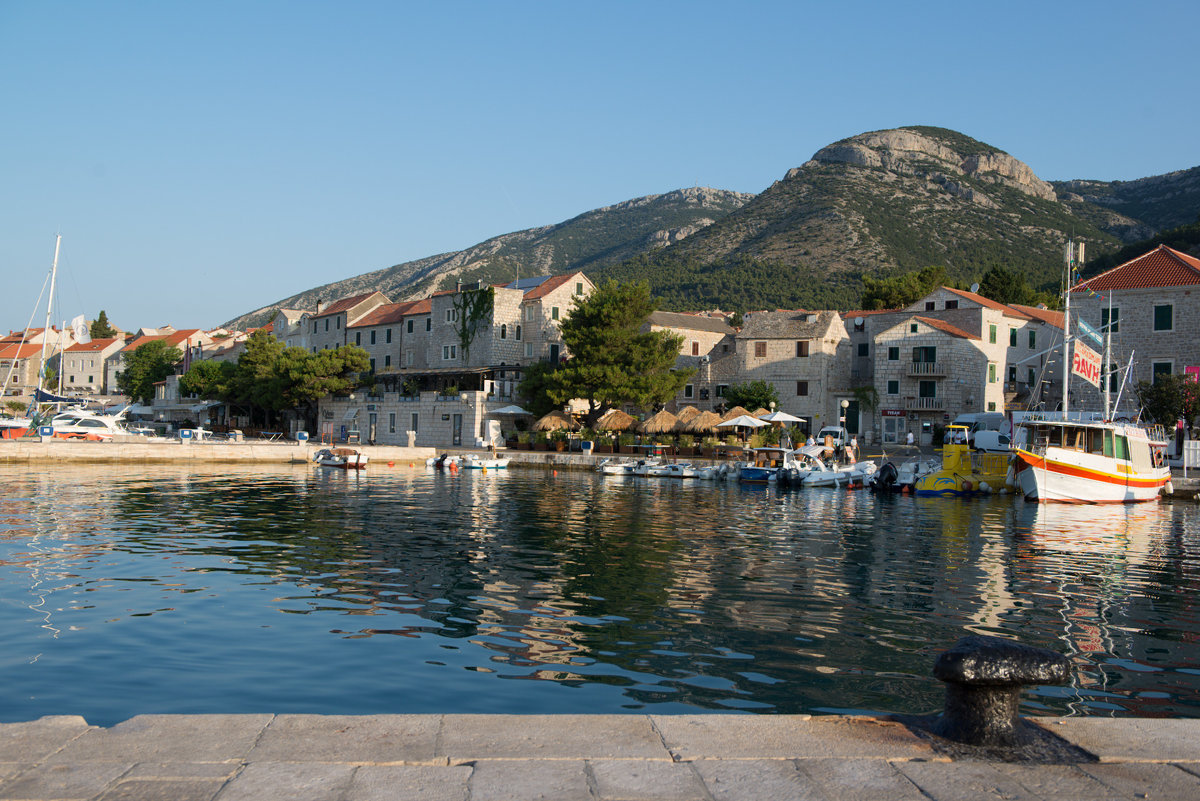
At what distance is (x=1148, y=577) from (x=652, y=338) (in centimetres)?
4228


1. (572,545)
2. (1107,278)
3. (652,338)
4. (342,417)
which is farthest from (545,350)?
(572,545)

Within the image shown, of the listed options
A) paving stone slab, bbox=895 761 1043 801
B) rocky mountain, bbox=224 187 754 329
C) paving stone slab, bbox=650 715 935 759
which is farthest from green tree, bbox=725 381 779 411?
rocky mountain, bbox=224 187 754 329

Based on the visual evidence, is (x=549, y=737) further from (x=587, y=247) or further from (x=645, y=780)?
(x=587, y=247)

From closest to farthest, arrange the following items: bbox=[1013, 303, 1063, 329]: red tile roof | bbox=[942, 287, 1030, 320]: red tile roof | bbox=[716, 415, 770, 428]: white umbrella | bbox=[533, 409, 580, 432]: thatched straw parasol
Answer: bbox=[716, 415, 770, 428]: white umbrella < bbox=[942, 287, 1030, 320]: red tile roof < bbox=[533, 409, 580, 432]: thatched straw parasol < bbox=[1013, 303, 1063, 329]: red tile roof

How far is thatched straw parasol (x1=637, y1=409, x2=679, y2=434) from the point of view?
5169 cm

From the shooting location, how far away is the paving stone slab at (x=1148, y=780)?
4504mm

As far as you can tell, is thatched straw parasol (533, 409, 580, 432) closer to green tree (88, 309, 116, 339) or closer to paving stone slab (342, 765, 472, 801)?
paving stone slab (342, 765, 472, 801)

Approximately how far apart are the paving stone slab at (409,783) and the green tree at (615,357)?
50.7 meters

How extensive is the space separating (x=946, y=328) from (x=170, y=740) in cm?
5374

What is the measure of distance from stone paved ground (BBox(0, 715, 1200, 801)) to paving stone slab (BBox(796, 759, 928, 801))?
0.04 feet

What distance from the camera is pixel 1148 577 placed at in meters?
16.8

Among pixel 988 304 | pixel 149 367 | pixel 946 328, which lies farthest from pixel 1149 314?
pixel 149 367

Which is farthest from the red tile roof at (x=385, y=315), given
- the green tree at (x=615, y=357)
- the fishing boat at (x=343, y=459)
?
the fishing boat at (x=343, y=459)

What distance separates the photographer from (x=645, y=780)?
456cm
